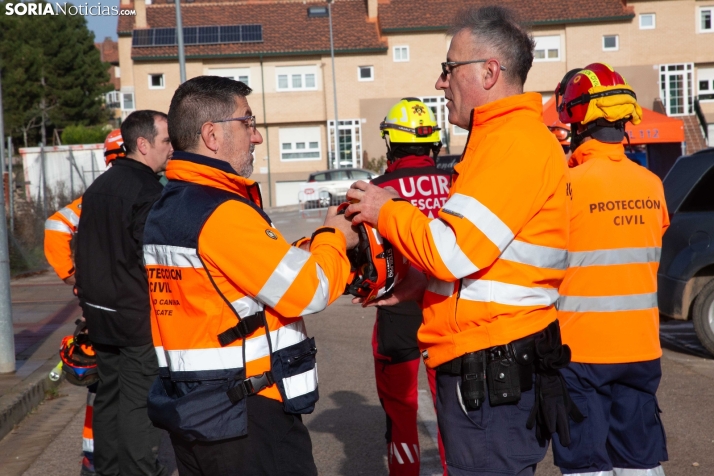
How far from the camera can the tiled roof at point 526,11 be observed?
49969 mm

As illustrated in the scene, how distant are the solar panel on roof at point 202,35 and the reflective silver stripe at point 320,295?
167 ft

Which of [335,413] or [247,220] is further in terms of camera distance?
[335,413]

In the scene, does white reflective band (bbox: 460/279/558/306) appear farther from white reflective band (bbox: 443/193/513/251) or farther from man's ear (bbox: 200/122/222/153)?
man's ear (bbox: 200/122/222/153)

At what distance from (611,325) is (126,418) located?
112 inches

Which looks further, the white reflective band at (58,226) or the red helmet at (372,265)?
the white reflective band at (58,226)

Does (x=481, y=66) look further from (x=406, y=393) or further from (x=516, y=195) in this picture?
(x=406, y=393)

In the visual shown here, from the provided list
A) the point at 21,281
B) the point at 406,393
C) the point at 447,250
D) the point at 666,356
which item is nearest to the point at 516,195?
the point at 447,250

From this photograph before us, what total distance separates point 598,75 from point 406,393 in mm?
2055

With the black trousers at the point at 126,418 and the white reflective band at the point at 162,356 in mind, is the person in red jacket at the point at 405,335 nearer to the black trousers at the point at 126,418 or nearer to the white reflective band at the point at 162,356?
the black trousers at the point at 126,418

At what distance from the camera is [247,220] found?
2.79m

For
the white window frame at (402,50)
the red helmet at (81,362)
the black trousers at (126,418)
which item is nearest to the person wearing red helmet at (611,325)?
the black trousers at (126,418)

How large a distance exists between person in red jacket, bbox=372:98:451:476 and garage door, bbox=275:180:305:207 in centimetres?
4659

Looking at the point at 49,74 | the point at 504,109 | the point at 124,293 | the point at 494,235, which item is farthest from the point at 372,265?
the point at 49,74

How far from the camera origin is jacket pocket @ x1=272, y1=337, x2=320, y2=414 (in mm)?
2879
